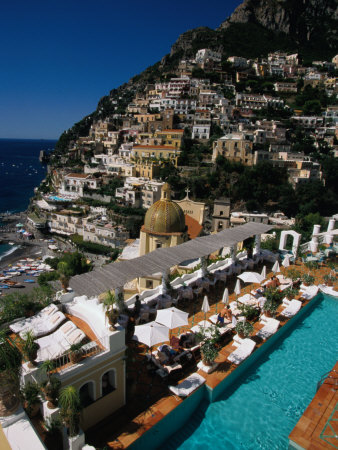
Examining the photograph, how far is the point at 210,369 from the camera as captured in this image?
883 cm

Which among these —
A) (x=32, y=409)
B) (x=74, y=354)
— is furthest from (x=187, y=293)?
(x=32, y=409)

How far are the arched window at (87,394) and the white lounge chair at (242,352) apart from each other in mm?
4529

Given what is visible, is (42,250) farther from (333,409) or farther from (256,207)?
(333,409)

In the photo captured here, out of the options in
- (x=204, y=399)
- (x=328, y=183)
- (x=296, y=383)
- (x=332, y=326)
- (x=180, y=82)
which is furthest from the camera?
(x=180, y=82)

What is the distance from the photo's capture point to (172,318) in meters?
9.56

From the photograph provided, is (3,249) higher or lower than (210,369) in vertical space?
lower

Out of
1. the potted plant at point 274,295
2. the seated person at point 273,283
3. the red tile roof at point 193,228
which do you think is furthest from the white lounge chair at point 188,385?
the red tile roof at point 193,228

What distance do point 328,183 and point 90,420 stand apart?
71.0 m

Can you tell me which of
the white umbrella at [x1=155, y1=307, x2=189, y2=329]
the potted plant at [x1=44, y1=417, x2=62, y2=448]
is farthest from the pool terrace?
the white umbrella at [x1=155, y1=307, x2=189, y2=329]

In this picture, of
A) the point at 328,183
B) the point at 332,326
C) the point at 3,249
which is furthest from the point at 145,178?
the point at 332,326

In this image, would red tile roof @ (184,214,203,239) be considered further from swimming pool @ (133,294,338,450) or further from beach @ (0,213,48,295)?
beach @ (0,213,48,295)

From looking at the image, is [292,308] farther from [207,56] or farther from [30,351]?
[207,56]

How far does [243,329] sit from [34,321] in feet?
21.9

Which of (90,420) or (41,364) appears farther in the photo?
(90,420)
